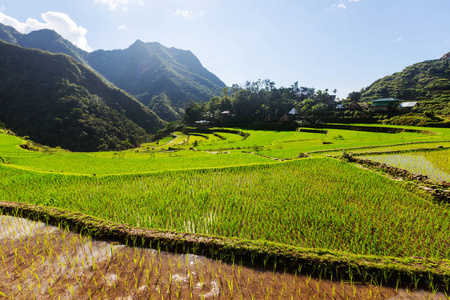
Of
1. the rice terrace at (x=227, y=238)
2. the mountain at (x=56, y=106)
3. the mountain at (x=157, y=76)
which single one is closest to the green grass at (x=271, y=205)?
the rice terrace at (x=227, y=238)

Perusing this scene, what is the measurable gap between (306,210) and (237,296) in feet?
10.1

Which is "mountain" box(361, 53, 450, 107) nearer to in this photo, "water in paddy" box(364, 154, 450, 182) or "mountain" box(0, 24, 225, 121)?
"water in paddy" box(364, 154, 450, 182)

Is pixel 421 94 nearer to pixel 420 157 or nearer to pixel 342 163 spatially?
pixel 420 157

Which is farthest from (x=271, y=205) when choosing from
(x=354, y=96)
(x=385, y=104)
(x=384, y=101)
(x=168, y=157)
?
(x=354, y=96)

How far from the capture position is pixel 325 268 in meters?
3.06

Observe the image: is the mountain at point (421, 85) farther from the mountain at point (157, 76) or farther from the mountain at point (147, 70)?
the mountain at point (157, 76)

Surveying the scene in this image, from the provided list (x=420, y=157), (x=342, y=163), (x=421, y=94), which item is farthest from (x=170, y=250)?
(x=421, y=94)

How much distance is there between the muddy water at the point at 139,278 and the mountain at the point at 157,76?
88881 millimetres

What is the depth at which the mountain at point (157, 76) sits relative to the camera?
106250mm

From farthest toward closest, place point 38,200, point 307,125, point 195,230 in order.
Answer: point 307,125 < point 38,200 < point 195,230

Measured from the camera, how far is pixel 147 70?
13562 cm

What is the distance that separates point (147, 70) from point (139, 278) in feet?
506

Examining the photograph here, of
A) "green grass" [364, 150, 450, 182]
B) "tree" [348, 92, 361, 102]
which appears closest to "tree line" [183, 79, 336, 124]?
"tree" [348, 92, 361, 102]

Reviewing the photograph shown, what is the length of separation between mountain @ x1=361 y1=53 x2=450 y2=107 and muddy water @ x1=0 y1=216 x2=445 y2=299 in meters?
56.6
